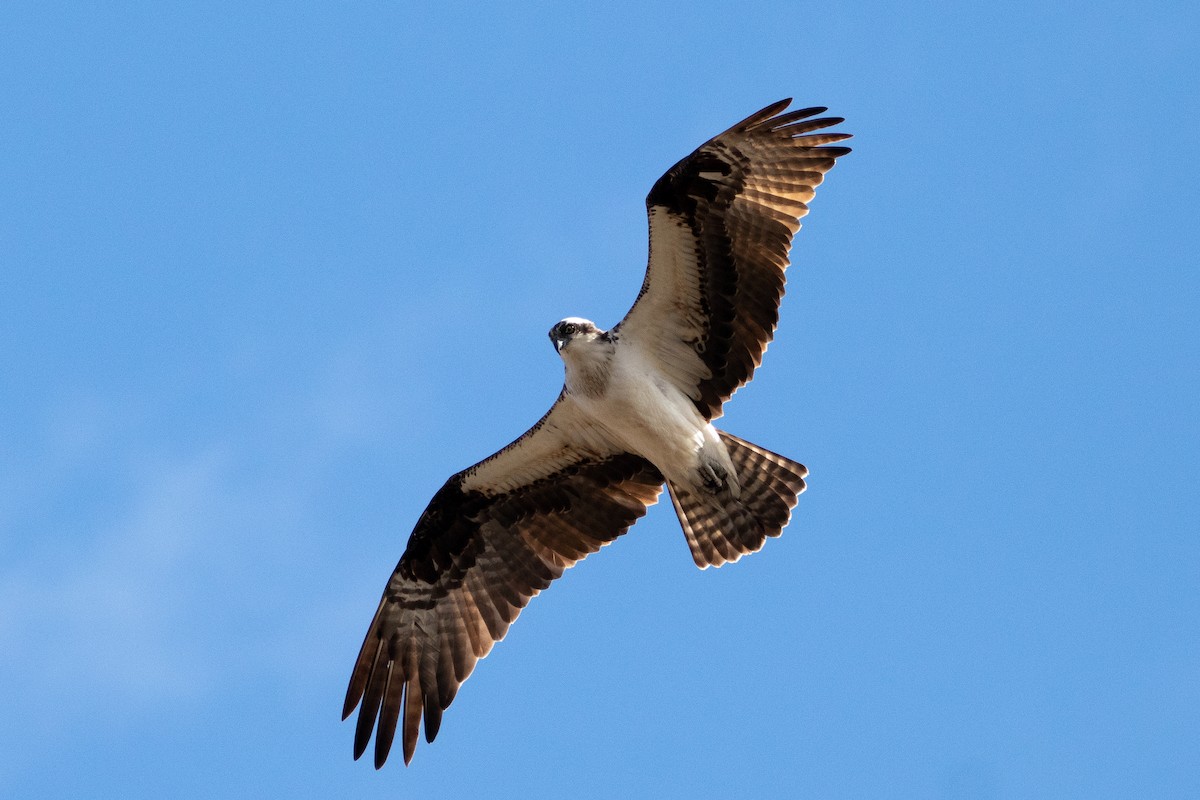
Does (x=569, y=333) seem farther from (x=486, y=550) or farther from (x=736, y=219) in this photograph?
(x=486, y=550)

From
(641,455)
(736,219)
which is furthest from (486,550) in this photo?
(736,219)

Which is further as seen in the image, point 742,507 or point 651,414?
point 742,507

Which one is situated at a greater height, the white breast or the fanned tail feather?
the white breast

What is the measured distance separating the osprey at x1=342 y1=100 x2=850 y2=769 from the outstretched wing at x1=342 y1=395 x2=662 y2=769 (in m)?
0.01

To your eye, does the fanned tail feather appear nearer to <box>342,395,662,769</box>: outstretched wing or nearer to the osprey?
the osprey

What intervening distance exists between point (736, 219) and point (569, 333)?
1513 millimetres

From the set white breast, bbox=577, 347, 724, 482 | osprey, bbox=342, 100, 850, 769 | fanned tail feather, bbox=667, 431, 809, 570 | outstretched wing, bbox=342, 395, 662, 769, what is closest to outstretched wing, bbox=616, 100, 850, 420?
osprey, bbox=342, 100, 850, 769

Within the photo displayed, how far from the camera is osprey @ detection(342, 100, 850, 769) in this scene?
12828 millimetres

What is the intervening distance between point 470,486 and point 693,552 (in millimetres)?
1914

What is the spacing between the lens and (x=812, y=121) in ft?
42.3

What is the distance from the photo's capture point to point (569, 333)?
1288 cm

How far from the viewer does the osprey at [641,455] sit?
12828 mm

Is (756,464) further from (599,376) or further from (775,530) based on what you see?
(599,376)

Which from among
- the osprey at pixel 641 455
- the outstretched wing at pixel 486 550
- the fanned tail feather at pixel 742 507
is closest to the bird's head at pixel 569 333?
the osprey at pixel 641 455
